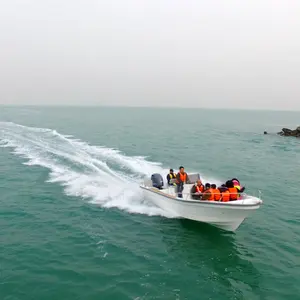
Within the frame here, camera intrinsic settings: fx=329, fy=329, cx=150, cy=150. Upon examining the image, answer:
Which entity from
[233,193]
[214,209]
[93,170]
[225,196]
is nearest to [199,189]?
[214,209]

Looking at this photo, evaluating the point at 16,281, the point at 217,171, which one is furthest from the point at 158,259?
the point at 217,171

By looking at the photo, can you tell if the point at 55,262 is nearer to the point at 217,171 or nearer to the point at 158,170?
the point at 158,170

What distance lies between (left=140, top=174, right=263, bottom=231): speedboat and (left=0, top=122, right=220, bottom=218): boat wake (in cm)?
84

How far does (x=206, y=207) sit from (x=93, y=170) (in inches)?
512

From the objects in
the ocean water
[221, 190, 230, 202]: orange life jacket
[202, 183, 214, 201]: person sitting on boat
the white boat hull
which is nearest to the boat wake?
the ocean water

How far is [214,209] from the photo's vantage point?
14930mm

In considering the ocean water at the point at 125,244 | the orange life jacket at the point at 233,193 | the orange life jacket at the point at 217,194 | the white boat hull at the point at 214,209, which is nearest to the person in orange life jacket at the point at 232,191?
the orange life jacket at the point at 233,193

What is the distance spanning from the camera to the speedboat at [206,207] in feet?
46.8

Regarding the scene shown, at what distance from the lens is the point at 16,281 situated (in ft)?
36.5

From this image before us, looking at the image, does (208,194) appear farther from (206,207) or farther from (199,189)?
(199,189)

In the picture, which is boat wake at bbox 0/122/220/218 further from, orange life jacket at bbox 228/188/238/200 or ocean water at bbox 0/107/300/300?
orange life jacket at bbox 228/188/238/200

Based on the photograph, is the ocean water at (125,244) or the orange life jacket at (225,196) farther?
the orange life jacket at (225,196)

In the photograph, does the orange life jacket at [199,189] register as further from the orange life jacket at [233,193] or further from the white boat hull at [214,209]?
the orange life jacket at [233,193]

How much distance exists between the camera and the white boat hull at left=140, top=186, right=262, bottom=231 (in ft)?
46.6
